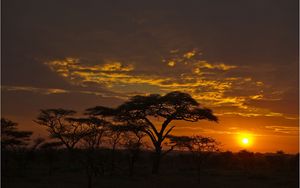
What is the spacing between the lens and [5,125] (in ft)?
127

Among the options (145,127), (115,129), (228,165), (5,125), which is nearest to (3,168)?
(5,125)

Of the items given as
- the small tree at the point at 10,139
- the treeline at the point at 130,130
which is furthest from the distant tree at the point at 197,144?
the small tree at the point at 10,139

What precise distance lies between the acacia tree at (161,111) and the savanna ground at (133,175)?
11.0ft

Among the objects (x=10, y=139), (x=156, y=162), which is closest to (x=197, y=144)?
(x=156, y=162)

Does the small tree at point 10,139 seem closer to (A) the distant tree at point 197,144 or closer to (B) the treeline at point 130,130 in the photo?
(B) the treeline at point 130,130

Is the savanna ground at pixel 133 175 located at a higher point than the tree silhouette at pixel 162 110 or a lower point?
lower

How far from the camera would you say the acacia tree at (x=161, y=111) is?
34875mm

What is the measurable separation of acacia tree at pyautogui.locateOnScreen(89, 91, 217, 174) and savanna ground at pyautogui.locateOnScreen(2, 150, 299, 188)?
3.34 meters

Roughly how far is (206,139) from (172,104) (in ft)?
13.9

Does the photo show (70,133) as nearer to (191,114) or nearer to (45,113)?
(45,113)

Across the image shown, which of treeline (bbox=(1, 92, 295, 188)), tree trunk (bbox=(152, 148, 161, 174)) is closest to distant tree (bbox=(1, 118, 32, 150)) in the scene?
treeline (bbox=(1, 92, 295, 188))

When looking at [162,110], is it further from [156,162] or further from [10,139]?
[10,139]

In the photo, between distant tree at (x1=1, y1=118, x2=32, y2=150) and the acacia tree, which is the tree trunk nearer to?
the acacia tree

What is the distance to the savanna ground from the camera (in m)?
27.7
